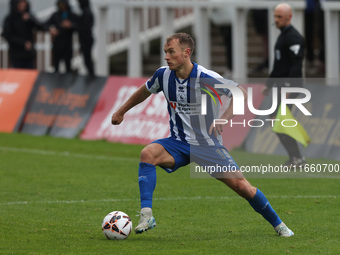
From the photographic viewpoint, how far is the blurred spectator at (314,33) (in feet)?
63.6

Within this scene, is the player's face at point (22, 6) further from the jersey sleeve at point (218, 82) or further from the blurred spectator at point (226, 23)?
the jersey sleeve at point (218, 82)

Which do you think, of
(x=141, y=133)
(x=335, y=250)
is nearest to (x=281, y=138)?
(x=141, y=133)

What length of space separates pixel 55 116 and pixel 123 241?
10.6 m

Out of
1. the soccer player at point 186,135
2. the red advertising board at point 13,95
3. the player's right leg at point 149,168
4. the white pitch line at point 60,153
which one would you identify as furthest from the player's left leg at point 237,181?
the red advertising board at point 13,95

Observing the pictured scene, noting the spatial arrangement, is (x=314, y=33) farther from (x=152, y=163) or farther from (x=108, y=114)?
(x=152, y=163)

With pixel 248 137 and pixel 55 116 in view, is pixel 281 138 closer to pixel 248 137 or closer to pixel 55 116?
pixel 248 137

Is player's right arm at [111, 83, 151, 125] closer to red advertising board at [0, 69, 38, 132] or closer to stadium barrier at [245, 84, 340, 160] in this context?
stadium barrier at [245, 84, 340, 160]

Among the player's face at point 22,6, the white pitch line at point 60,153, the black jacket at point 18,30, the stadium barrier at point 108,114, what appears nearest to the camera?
the stadium barrier at point 108,114

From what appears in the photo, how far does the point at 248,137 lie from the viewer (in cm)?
1549

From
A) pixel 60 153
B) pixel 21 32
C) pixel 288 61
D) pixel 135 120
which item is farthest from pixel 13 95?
pixel 288 61

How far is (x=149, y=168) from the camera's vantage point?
28.5 ft

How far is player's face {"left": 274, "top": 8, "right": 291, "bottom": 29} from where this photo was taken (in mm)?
13875

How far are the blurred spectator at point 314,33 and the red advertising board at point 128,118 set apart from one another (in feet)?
13.4

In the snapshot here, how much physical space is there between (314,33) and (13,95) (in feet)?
21.4
